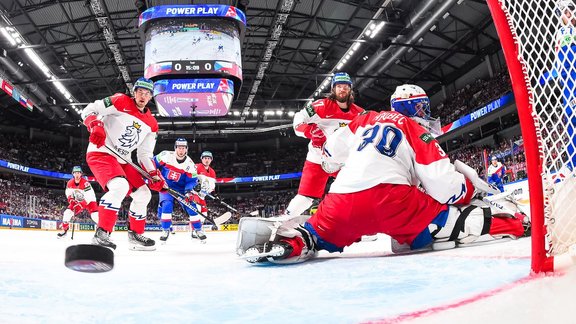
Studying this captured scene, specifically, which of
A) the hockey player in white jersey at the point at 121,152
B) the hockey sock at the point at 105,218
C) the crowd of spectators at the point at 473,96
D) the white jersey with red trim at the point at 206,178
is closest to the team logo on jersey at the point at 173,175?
the white jersey with red trim at the point at 206,178

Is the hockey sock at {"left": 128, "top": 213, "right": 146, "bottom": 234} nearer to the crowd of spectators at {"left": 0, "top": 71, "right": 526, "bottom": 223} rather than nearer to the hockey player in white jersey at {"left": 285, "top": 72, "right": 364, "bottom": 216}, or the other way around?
the hockey player in white jersey at {"left": 285, "top": 72, "right": 364, "bottom": 216}

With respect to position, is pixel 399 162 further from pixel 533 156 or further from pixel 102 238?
pixel 102 238

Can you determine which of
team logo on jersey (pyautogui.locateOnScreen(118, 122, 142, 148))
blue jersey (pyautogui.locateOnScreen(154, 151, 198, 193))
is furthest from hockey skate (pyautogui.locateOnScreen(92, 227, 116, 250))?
blue jersey (pyautogui.locateOnScreen(154, 151, 198, 193))

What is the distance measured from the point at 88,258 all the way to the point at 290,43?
56.8 ft

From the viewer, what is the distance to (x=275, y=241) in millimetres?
2301

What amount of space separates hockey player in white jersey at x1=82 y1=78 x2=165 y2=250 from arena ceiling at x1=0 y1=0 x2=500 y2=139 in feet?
27.1

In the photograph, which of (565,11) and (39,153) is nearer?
(565,11)

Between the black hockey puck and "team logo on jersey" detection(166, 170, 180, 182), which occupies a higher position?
"team logo on jersey" detection(166, 170, 180, 182)

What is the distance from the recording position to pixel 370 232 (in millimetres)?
2449

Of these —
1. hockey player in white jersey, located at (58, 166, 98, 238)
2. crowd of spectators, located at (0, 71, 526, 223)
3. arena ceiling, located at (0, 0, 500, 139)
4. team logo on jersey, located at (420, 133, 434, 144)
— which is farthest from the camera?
crowd of spectators, located at (0, 71, 526, 223)

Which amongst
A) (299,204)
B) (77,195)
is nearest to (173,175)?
(299,204)

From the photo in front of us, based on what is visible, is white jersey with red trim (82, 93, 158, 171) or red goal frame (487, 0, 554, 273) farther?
white jersey with red trim (82, 93, 158, 171)

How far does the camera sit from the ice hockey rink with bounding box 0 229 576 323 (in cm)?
96

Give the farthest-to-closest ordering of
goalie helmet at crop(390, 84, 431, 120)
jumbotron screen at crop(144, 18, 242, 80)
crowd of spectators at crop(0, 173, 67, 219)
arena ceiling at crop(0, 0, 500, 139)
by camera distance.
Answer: crowd of spectators at crop(0, 173, 67, 219), arena ceiling at crop(0, 0, 500, 139), jumbotron screen at crop(144, 18, 242, 80), goalie helmet at crop(390, 84, 431, 120)
